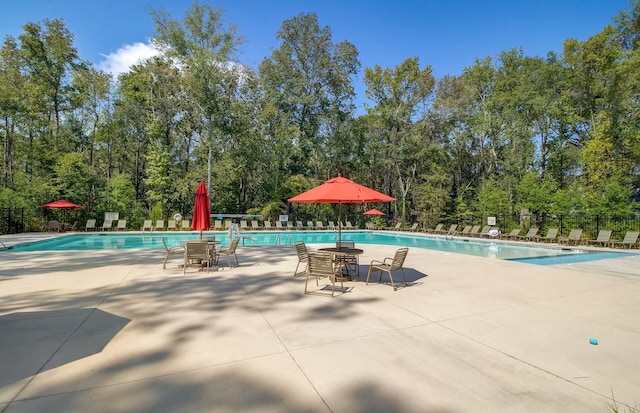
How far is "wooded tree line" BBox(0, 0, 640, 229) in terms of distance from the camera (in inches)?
773

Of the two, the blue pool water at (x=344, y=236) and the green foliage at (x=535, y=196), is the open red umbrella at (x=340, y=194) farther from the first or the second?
the green foliage at (x=535, y=196)

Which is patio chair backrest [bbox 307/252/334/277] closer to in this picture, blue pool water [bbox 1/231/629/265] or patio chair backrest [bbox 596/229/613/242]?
blue pool water [bbox 1/231/629/265]

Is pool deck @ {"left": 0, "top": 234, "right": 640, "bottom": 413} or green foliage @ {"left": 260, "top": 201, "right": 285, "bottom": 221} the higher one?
green foliage @ {"left": 260, "top": 201, "right": 285, "bottom": 221}

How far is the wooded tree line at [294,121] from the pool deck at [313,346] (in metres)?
15.4

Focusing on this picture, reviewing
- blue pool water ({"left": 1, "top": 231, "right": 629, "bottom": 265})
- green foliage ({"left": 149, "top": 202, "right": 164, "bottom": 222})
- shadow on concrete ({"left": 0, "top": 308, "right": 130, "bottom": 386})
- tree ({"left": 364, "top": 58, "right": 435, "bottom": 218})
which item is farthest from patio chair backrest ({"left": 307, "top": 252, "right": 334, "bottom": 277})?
tree ({"left": 364, "top": 58, "right": 435, "bottom": 218})

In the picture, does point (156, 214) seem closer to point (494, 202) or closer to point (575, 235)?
point (494, 202)

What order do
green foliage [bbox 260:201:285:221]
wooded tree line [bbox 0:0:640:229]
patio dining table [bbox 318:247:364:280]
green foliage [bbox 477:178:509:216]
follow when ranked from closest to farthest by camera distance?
1. patio dining table [bbox 318:247:364:280]
2. green foliage [bbox 477:178:509:216]
3. wooded tree line [bbox 0:0:640:229]
4. green foliage [bbox 260:201:285:221]

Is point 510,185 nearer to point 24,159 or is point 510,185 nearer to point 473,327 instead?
point 473,327

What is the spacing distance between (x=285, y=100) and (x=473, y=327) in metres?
23.4

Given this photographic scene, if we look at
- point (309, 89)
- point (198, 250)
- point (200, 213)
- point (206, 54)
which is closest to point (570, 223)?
point (200, 213)

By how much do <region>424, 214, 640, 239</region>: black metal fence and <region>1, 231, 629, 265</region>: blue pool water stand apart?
2832 mm

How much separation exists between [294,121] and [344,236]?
1032 centimetres

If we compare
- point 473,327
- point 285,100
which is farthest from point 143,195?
point 473,327

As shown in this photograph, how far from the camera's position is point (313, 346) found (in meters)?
3.23
